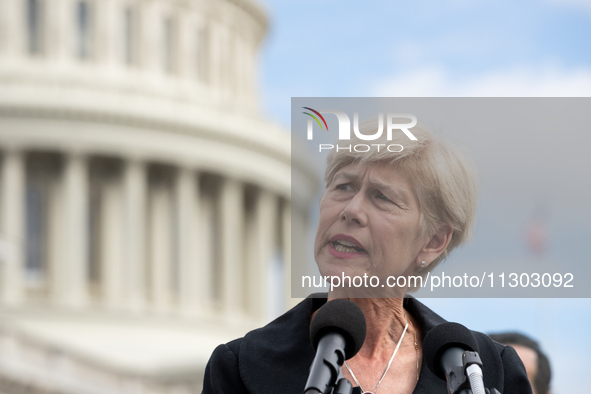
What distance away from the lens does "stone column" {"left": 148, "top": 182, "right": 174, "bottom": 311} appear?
71.8 meters

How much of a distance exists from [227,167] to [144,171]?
184 inches

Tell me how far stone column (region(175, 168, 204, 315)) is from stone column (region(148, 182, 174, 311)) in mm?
826

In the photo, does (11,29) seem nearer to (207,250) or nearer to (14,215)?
(14,215)

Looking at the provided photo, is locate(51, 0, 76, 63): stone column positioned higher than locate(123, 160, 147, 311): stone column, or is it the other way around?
locate(51, 0, 76, 63): stone column

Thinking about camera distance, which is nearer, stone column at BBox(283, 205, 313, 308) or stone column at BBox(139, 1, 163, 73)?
stone column at BBox(283, 205, 313, 308)

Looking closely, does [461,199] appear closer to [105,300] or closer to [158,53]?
[105,300]

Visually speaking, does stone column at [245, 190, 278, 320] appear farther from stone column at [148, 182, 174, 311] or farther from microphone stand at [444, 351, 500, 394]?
microphone stand at [444, 351, 500, 394]

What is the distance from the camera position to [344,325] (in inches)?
162

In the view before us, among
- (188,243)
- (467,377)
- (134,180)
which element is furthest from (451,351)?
(188,243)

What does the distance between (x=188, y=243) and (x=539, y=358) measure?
64.3m

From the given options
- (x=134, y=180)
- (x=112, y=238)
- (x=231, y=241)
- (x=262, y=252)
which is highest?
(x=134, y=180)

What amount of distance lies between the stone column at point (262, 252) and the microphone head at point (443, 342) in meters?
69.2

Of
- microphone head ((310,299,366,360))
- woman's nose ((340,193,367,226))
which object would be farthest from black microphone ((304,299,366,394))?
woman's nose ((340,193,367,226))

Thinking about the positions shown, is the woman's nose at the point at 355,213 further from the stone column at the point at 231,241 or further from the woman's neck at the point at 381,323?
the stone column at the point at 231,241
